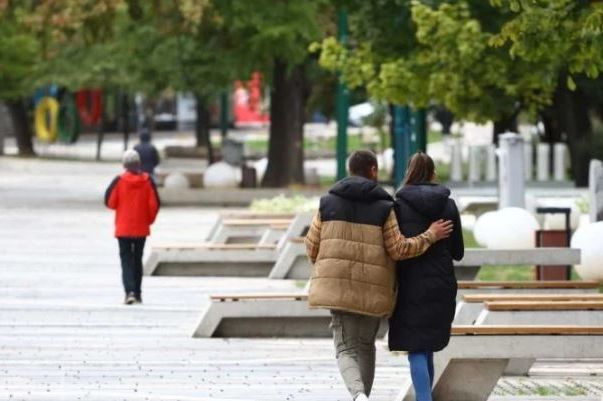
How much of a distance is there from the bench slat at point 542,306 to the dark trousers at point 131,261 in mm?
6477

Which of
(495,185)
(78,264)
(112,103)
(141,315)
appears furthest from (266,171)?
(112,103)

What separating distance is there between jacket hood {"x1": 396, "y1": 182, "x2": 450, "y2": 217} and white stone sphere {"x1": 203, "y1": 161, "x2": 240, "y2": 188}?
3010cm

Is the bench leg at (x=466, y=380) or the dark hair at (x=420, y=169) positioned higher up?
the dark hair at (x=420, y=169)

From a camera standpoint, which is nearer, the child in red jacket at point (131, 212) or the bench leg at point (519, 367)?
the bench leg at point (519, 367)

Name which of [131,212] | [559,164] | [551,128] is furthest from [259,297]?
[551,128]

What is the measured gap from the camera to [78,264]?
982 inches

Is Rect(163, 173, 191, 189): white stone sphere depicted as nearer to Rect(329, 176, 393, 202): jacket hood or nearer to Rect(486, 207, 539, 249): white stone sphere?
Rect(486, 207, 539, 249): white stone sphere

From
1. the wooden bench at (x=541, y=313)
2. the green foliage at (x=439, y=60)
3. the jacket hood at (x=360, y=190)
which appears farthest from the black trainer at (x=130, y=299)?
the jacket hood at (x=360, y=190)

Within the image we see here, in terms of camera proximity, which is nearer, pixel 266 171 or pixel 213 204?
pixel 213 204

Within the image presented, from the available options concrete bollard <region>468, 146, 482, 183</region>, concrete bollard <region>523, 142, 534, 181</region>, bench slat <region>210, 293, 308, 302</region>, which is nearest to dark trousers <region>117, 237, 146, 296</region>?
bench slat <region>210, 293, 308, 302</region>

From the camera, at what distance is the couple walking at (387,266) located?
1100 cm

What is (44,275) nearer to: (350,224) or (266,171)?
(350,224)

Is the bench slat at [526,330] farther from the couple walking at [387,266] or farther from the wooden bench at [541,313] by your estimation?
the wooden bench at [541,313]

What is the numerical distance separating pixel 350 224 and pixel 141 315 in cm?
768
